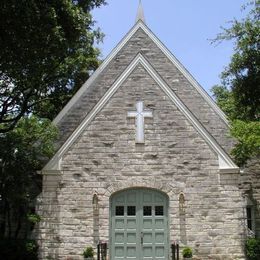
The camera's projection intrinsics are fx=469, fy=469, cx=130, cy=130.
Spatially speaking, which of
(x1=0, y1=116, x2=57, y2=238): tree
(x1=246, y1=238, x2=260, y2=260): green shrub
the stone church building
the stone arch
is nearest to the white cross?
the stone church building

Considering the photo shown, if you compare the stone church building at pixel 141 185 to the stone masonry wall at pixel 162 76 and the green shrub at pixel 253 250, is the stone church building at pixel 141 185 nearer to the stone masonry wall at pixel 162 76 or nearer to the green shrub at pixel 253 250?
the green shrub at pixel 253 250

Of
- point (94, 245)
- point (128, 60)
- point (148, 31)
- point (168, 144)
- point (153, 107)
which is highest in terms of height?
point (148, 31)

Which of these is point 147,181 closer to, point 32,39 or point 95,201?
point 95,201

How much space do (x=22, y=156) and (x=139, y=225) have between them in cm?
437

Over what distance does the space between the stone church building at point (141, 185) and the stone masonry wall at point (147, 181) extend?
0.03 metres

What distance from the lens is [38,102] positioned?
1956 cm

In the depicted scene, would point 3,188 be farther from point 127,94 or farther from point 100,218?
point 127,94

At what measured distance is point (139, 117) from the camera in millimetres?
15430

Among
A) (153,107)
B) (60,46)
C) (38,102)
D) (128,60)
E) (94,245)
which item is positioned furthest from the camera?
(38,102)

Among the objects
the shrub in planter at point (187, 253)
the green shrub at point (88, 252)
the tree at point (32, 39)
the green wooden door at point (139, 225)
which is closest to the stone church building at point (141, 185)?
the green wooden door at point (139, 225)

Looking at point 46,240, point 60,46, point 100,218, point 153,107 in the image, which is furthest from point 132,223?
point 60,46

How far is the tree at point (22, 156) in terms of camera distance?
15164mm

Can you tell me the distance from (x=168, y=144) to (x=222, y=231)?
126 inches

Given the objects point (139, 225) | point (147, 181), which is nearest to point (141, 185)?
point (147, 181)
